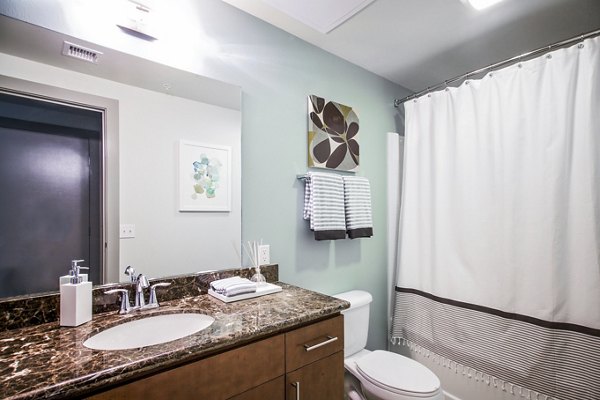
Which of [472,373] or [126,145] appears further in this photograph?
[472,373]

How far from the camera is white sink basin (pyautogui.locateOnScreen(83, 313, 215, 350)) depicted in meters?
0.96

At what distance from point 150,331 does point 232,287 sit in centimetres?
33

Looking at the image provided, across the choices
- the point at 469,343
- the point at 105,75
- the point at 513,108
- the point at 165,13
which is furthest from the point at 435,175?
the point at 105,75

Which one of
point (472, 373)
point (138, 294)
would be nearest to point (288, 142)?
point (138, 294)

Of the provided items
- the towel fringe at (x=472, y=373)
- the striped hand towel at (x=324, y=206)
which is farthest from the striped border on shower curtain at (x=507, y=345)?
the striped hand towel at (x=324, y=206)

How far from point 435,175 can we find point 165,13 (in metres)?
1.86

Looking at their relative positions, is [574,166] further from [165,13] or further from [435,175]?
[165,13]

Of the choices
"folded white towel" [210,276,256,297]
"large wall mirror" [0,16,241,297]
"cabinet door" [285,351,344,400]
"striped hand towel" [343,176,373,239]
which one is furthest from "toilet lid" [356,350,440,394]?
"large wall mirror" [0,16,241,297]

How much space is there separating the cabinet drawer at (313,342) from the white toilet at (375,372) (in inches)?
20.2

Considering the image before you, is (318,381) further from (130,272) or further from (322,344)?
(130,272)

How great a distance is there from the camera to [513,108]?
1.68 metres

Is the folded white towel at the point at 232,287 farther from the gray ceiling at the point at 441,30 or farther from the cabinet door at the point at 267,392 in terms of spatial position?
the gray ceiling at the point at 441,30

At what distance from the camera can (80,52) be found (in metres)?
1.12

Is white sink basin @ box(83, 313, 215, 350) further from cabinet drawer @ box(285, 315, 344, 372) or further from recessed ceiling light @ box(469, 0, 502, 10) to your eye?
recessed ceiling light @ box(469, 0, 502, 10)
